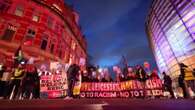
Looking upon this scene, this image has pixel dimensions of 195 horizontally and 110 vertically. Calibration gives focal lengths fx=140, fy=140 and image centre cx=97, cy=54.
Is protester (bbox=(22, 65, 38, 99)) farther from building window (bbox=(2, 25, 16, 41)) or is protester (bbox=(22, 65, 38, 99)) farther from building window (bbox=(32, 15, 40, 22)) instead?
building window (bbox=(32, 15, 40, 22))

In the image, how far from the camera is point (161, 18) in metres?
30.9

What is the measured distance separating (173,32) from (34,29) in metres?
24.4

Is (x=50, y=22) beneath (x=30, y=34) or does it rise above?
above

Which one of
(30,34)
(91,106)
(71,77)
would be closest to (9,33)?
(30,34)

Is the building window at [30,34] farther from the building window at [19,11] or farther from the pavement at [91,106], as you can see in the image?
the pavement at [91,106]

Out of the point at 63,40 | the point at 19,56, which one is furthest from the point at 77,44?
the point at 19,56

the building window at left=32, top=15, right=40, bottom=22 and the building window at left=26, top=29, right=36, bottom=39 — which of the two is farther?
the building window at left=32, top=15, right=40, bottom=22

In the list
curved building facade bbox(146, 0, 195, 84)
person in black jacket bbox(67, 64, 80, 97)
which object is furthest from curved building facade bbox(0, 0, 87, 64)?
curved building facade bbox(146, 0, 195, 84)

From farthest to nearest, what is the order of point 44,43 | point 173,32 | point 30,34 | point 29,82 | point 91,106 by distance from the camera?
point 173,32
point 44,43
point 30,34
point 29,82
point 91,106

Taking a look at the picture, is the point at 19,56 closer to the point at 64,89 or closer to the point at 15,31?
the point at 15,31

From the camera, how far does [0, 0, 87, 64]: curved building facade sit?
16.8 meters

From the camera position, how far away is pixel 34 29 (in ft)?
62.0

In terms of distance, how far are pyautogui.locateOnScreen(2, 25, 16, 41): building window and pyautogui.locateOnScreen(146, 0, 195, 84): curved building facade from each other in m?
25.7

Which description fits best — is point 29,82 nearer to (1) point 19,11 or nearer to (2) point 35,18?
(2) point 35,18
